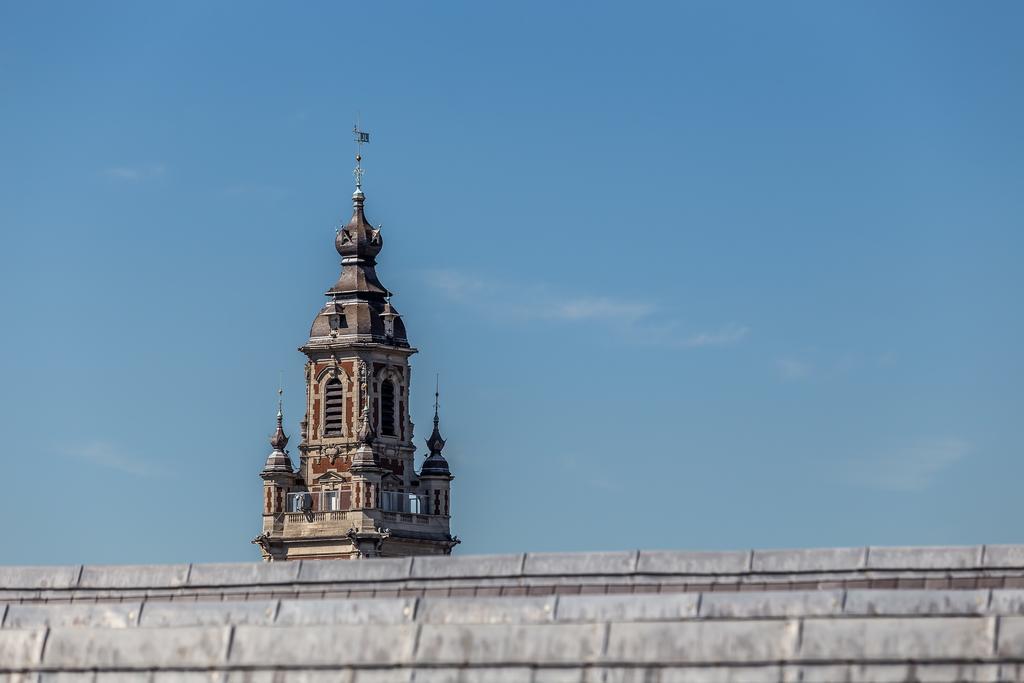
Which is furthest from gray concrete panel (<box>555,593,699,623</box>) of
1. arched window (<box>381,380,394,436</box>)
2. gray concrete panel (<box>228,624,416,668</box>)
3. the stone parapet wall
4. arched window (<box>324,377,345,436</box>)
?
arched window (<box>381,380,394,436</box>)

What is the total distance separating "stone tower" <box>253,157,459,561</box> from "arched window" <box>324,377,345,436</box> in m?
0.06

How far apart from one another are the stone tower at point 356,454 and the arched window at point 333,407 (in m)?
0.06

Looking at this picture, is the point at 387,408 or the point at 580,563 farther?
the point at 387,408

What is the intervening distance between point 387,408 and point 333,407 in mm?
3805

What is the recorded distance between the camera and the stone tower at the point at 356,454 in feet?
532

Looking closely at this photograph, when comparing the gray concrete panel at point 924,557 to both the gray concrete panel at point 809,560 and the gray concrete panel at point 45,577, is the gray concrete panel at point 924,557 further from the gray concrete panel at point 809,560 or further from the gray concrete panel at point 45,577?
the gray concrete panel at point 45,577

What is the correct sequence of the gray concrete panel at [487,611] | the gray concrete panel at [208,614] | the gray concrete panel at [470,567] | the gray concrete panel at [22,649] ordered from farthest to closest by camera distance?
the gray concrete panel at [470,567] → the gray concrete panel at [208,614] → the gray concrete panel at [22,649] → the gray concrete panel at [487,611]

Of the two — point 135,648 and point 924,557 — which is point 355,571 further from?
point 135,648

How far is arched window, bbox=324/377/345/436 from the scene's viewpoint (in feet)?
547

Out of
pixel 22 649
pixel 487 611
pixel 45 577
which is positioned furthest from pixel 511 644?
pixel 45 577

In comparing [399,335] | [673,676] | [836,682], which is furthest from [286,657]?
[399,335]

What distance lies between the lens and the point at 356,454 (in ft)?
538

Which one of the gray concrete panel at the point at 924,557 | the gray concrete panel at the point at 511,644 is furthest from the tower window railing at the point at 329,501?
the gray concrete panel at the point at 511,644

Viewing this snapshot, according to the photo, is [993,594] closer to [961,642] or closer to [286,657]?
[961,642]
